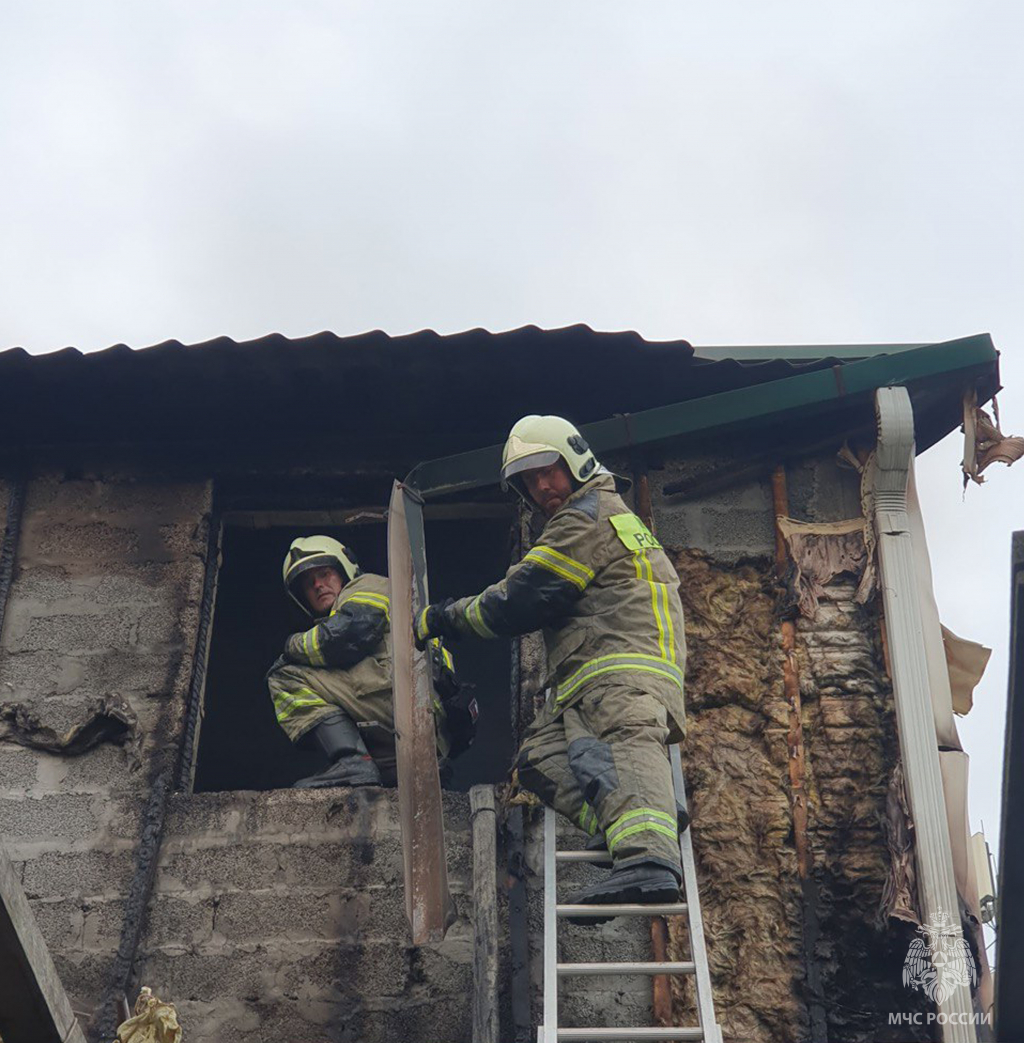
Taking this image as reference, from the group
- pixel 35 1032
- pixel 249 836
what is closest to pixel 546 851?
pixel 249 836

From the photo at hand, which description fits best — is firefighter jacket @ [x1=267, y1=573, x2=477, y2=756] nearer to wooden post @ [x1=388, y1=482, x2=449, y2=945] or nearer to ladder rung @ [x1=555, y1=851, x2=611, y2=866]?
wooden post @ [x1=388, y1=482, x2=449, y2=945]

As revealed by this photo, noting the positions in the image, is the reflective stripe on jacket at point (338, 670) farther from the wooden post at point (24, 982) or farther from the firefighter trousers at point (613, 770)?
the wooden post at point (24, 982)

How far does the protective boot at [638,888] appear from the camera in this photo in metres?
5.10

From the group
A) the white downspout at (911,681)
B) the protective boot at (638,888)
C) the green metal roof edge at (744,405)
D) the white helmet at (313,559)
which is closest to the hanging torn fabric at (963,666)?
the white downspout at (911,681)

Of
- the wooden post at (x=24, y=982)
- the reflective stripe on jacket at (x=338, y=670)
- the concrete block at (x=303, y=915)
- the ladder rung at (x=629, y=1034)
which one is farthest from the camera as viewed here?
the reflective stripe on jacket at (x=338, y=670)

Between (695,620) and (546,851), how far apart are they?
4.79 ft

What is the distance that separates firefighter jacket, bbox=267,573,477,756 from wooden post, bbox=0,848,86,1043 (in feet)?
7.80

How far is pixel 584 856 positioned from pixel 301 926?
50.8 inches

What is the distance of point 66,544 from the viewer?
23.8 ft

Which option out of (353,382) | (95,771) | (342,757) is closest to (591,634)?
(342,757)

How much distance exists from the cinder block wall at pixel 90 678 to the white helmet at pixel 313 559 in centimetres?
46

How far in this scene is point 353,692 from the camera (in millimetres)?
7031

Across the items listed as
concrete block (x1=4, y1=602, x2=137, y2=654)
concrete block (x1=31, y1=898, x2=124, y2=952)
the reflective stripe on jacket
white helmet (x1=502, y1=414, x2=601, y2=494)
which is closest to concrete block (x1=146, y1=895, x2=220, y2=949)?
concrete block (x1=31, y1=898, x2=124, y2=952)

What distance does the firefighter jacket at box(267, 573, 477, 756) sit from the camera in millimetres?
6926
